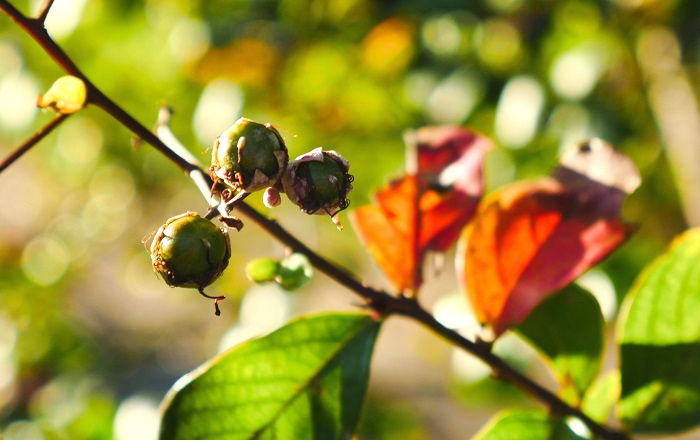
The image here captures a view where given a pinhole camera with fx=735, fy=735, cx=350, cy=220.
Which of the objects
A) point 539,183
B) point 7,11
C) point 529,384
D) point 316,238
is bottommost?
point 529,384

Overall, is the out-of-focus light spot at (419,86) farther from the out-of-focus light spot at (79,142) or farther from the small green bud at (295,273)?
the small green bud at (295,273)

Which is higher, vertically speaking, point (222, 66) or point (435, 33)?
point (222, 66)

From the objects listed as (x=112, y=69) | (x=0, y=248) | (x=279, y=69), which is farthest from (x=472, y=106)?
(x=0, y=248)

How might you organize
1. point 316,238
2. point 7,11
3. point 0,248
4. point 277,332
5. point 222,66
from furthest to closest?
point 0,248 → point 316,238 → point 222,66 → point 277,332 → point 7,11

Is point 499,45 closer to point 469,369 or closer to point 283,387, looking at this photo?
point 469,369

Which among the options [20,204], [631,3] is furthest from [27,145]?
[20,204]

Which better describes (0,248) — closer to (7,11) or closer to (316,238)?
(316,238)
